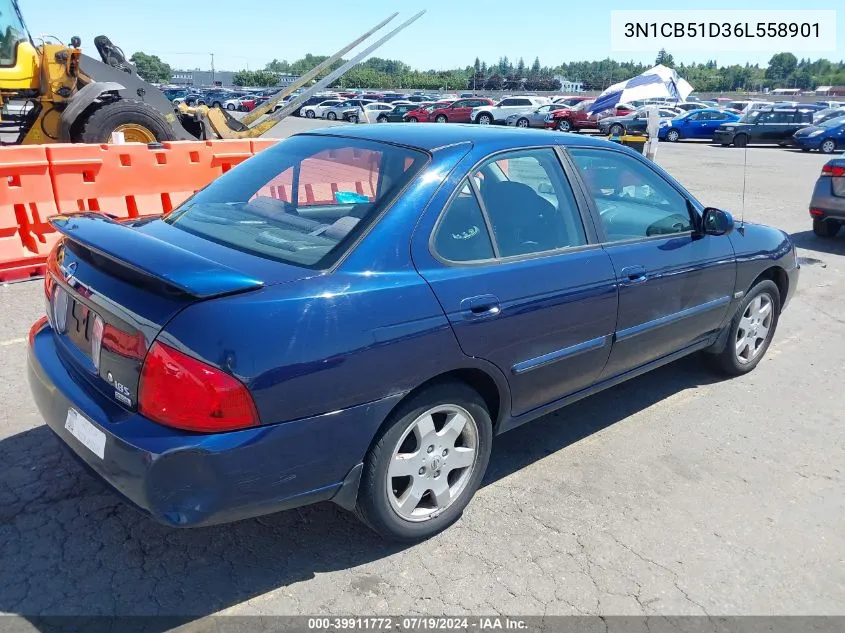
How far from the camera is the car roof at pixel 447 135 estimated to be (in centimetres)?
322

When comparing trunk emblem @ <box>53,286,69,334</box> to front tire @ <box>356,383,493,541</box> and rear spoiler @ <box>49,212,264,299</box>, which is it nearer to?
rear spoiler @ <box>49,212,264,299</box>

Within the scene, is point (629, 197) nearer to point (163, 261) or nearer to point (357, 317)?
point (357, 317)

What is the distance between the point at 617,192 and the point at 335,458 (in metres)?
2.45

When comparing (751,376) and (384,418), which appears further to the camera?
(751,376)

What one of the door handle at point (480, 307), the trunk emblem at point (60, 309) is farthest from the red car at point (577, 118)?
the trunk emblem at point (60, 309)

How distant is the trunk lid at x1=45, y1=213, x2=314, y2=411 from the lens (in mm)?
2377

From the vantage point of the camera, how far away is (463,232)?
119 inches

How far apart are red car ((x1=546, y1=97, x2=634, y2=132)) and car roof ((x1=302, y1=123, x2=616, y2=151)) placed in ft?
100

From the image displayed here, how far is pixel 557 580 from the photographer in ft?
9.28

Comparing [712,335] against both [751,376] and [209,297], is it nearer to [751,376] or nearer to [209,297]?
[751,376]

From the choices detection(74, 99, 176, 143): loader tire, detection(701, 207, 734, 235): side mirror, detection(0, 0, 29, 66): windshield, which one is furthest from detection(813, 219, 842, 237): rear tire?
detection(0, 0, 29, 66): windshield

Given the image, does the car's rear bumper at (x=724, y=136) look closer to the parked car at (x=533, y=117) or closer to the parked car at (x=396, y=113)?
the parked car at (x=533, y=117)

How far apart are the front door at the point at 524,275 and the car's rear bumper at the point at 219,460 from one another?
57cm

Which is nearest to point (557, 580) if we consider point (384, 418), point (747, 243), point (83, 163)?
point (384, 418)
